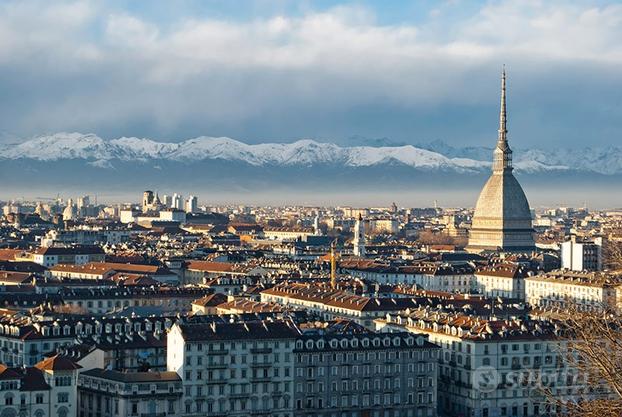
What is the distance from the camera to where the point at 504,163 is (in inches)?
6673

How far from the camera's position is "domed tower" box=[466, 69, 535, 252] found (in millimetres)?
160875

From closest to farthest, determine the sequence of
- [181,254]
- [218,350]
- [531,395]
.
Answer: [218,350], [531,395], [181,254]

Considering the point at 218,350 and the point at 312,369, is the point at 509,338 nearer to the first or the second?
the point at 312,369

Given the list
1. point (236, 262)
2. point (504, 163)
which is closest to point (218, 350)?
point (236, 262)

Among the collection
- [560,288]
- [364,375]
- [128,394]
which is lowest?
[128,394]

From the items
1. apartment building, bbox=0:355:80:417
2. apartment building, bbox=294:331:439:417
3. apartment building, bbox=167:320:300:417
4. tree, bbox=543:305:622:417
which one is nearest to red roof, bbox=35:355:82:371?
apartment building, bbox=0:355:80:417

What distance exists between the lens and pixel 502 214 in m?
164

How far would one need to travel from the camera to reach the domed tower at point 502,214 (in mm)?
160875

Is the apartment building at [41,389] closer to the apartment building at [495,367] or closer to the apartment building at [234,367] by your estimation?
the apartment building at [234,367]

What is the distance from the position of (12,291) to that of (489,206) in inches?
3473

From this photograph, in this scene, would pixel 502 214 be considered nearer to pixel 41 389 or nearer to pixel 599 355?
pixel 41 389

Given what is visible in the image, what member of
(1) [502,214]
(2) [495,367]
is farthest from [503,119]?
(2) [495,367]

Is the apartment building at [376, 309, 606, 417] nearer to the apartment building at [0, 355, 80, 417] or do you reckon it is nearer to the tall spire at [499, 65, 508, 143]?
the apartment building at [0, 355, 80, 417]

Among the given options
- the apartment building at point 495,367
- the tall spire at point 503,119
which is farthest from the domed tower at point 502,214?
the apartment building at point 495,367
